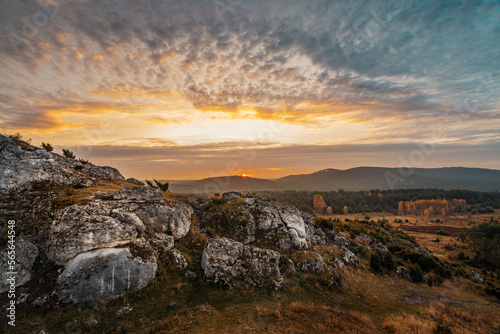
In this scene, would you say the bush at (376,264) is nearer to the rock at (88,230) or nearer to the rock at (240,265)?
the rock at (240,265)

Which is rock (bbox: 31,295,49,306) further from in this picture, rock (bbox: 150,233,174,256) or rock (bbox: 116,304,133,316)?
rock (bbox: 150,233,174,256)

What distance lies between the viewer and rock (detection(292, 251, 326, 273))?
71.8ft

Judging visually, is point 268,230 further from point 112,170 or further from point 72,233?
point 112,170

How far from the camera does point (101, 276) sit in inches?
548

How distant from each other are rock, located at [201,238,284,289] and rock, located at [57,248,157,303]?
17.8 ft

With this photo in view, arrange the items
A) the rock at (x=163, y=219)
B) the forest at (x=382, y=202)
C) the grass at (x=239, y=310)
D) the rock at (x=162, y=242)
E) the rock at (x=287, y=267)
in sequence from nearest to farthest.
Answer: the grass at (x=239, y=310), the rock at (x=162, y=242), the rock at (x=287, y=267), the rock at (x=163, y=219), the forest at (x=382, y=202)

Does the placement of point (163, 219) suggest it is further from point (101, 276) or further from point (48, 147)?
point (48, 147)

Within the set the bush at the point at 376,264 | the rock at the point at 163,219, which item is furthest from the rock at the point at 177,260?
the bush at the point at 376,264

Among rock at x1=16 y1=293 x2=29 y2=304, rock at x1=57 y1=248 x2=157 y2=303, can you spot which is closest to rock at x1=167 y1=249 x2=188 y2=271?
rock at x1=57 y1=248 x2=157 y2=303

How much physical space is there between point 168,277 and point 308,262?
1495 centimetres

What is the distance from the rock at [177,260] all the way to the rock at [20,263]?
→ 9577 mm

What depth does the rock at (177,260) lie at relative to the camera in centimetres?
1842

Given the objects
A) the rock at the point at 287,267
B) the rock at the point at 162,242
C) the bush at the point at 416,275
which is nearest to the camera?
the rock at the point at 162,242

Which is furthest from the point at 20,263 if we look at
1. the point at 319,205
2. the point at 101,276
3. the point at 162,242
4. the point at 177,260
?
the point at 319,205
